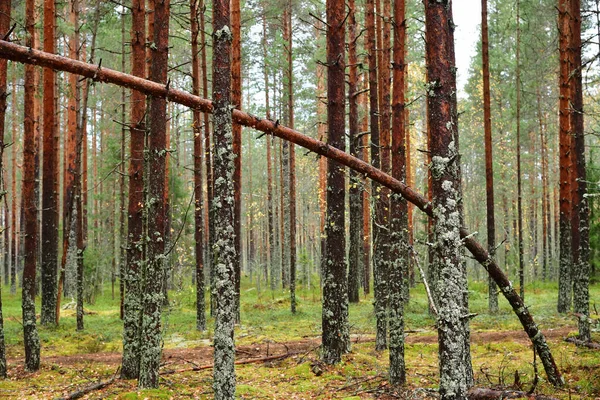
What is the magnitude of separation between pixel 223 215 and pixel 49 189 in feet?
35.4

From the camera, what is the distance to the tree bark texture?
185 inches

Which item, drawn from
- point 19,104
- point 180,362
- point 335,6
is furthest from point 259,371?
point 19,104

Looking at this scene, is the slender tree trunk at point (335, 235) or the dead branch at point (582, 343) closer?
the slender tree trunk at point (335, 235)

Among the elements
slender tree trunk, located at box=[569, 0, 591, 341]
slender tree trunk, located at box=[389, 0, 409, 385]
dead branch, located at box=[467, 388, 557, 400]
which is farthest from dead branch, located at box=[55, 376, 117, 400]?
slender tree trunk, located at box=[569, 0, 591, 341]

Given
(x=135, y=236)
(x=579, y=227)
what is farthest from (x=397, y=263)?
(x=579, y=227)

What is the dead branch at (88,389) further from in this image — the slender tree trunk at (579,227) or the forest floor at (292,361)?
the slender tree trunk at (579,227)

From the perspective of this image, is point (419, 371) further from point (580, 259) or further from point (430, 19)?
point (430, 19)

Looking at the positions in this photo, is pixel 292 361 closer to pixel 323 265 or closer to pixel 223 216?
pixel 323 265

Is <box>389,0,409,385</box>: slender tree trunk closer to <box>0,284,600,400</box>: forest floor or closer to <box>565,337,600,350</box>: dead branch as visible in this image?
<box>0,284,600,400</box>: forest floor

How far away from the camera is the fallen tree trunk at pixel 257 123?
14.0 ft

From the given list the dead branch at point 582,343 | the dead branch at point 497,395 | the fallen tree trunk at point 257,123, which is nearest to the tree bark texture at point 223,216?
the fallen tree trunk at point 257,123

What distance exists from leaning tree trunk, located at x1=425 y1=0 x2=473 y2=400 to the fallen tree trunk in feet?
1.31

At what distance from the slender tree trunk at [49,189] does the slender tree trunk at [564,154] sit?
12.8 metres

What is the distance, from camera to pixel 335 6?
30.1 ft
